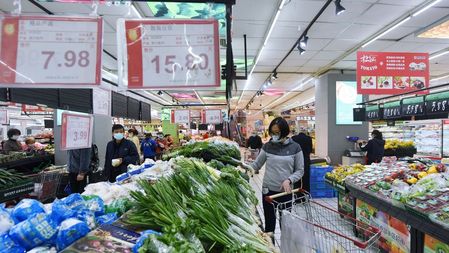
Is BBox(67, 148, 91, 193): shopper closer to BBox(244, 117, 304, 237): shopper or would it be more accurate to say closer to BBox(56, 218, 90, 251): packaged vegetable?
BBox(244, 117, 304, 237): shopper

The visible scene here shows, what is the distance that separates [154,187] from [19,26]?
4.84ft

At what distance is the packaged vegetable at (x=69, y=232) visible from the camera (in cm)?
102

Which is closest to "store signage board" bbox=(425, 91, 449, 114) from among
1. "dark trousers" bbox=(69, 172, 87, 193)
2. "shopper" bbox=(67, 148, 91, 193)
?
"shopper" bbox=(67, 148, 91, 193)

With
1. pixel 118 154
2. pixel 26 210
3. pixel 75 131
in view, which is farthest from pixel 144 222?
pixel 118 154

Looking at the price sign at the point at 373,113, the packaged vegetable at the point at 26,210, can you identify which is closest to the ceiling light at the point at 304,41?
the price sign at the point at 373,113

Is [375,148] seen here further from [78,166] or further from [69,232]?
[69,232]

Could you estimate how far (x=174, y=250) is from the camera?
90 cm

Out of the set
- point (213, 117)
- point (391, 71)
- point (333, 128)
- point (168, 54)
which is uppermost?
point (391, 71)

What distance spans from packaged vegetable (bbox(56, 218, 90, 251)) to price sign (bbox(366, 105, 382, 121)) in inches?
335

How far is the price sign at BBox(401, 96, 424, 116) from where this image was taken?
6.29m

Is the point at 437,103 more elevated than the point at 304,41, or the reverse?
the point at 304,41

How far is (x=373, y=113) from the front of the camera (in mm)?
8219

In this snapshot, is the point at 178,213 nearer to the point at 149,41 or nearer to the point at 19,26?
the point at 149,41

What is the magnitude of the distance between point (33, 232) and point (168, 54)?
1.34 meters
